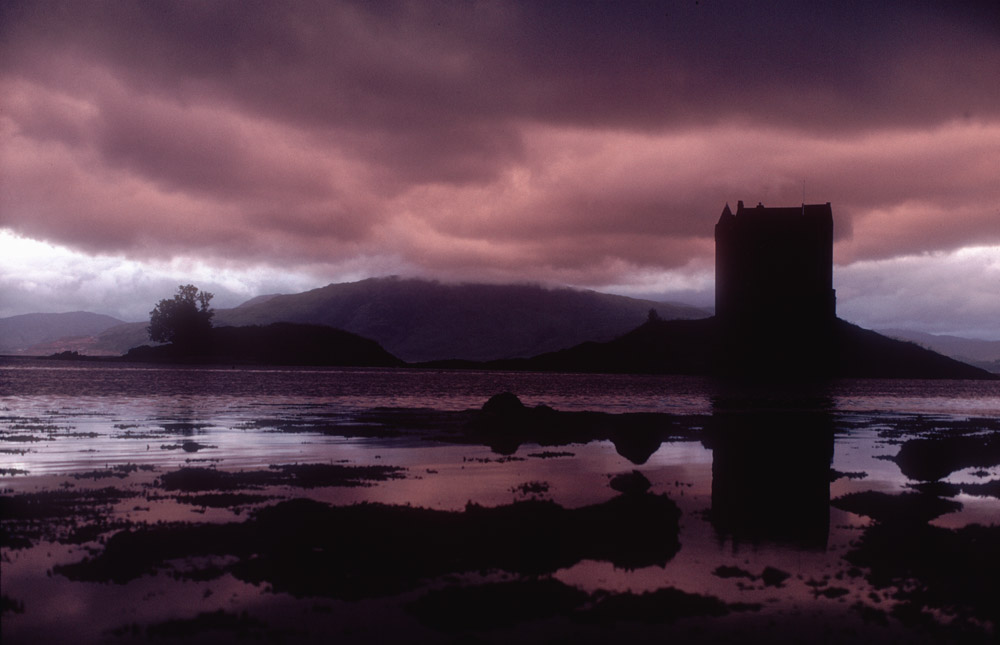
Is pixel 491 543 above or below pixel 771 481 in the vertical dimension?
above

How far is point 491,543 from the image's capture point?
841 inches

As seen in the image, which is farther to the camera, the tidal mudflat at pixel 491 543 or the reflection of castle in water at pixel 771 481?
the reflection of castle in water at pixel 771 481

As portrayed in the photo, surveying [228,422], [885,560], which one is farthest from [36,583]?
[228,422]

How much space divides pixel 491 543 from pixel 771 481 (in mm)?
18871

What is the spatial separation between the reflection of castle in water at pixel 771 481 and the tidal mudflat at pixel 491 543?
18 centimetres

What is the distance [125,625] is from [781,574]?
1531 centimetres

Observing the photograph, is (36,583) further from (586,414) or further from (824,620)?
(586,414)

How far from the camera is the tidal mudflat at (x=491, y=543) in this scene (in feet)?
50.0

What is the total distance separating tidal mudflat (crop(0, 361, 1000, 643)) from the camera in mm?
15234

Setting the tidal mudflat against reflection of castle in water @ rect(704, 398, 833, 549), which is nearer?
the tidal mudflat

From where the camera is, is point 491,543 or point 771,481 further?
point 771,481

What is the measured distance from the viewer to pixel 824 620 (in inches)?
615

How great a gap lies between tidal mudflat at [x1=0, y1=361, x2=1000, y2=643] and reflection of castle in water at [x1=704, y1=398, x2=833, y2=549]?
0.18m

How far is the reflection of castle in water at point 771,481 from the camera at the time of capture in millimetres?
24219
